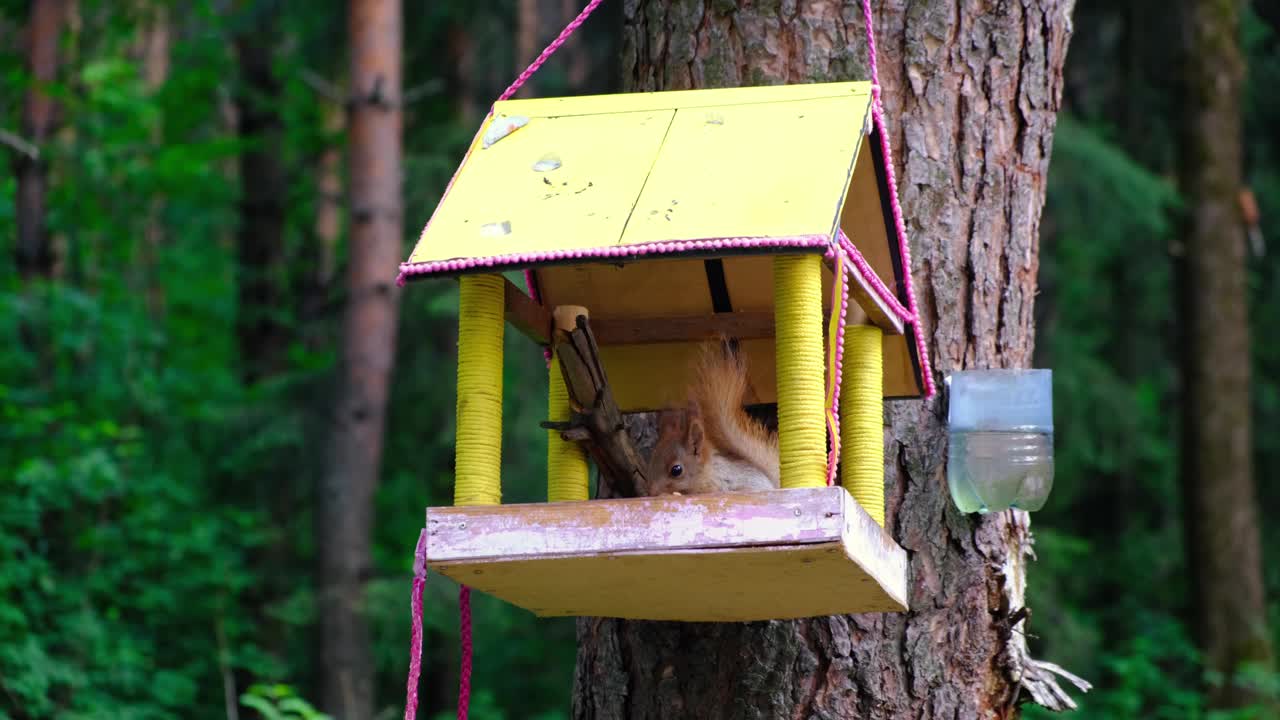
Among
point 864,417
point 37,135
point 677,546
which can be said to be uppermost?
point 37,135

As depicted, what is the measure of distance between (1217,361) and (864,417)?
638 cm

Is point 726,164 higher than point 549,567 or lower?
higher

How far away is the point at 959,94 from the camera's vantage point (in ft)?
8.33

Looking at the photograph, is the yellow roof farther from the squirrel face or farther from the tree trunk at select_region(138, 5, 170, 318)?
the tree trunk at select_region(138, 5, 170, 318)

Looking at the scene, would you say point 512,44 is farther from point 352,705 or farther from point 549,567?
point 549,567

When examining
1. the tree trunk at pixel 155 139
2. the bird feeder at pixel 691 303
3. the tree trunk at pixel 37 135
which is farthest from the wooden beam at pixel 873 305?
the tree trunk at pixel 155 139

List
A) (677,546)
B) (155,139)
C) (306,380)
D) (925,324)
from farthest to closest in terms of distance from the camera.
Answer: (155,139)
(306,380)
(925,324)
(677,546)

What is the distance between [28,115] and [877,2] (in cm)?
650

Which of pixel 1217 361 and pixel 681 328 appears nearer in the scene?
pixel 681 328

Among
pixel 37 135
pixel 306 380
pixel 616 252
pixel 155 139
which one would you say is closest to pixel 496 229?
pixel 616 252

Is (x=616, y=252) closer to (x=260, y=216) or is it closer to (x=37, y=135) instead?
(x=37, y=135)

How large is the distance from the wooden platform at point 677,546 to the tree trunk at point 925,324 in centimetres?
44

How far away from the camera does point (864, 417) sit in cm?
221

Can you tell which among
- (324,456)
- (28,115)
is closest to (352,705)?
(324,456)
